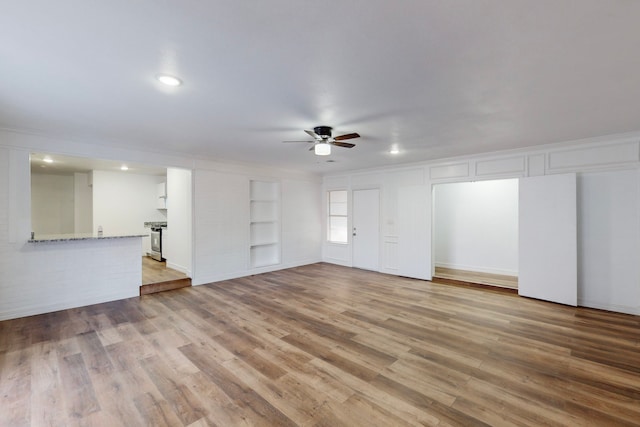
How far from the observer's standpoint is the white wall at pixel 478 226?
20.3 feet

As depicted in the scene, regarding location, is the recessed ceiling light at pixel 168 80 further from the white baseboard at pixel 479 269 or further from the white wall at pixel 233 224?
the white baseboard at pixel 479 269

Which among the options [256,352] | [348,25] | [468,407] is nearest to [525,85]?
[348,25]

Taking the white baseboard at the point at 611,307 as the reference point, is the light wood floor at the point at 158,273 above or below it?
above

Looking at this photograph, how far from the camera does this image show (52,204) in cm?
771

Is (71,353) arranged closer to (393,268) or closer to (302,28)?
(302,28)

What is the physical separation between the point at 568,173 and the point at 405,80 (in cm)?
380

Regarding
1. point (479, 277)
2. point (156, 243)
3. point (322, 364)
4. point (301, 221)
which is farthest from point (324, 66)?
point (156, 243)

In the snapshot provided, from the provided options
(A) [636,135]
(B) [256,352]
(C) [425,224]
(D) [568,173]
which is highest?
(A) [636,135]

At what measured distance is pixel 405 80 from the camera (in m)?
2.32

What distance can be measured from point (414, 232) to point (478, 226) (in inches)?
68.6

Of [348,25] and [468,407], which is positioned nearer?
[348,25]

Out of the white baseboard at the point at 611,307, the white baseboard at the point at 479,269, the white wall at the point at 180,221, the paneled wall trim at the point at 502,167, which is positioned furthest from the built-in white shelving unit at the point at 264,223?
the white baseboard at the point at 611,307

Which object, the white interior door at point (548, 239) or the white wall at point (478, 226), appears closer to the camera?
the white interior door at point (548, 239)

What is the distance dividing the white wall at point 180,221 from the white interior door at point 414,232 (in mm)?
4467
